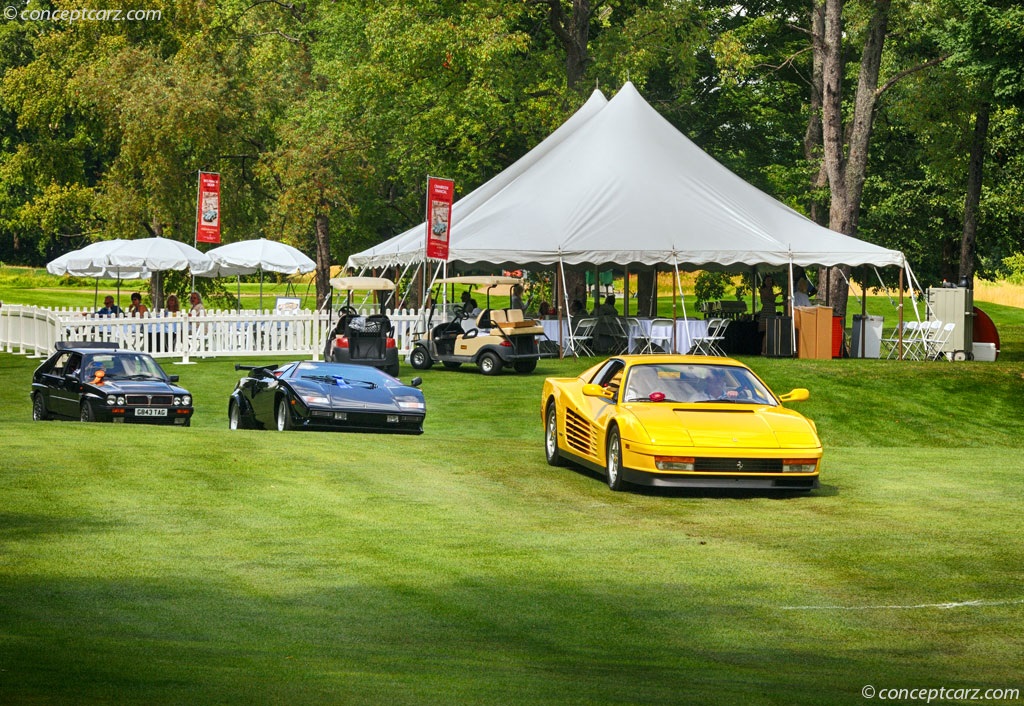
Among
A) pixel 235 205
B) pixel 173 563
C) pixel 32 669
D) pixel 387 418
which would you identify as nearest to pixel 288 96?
pixel 235 205

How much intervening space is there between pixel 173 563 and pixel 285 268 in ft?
114

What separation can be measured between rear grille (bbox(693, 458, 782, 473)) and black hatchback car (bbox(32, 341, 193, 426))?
12196 mm

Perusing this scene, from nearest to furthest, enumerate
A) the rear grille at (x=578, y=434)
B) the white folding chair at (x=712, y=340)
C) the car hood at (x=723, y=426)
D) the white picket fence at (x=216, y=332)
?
the car hood at (x=723, y=426), the rear grille at (x=578, y=434), the white folding chair at (x=712, y=340), the white picket fence at (x=216, y=332)

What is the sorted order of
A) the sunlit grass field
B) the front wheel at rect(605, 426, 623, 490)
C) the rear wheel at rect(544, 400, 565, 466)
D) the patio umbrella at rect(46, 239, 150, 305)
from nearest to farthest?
1. the sunlit grass field
2. the front wheel at rect(605, 426, 623, 490)
3. the rear wheel at rect(544, 400, 565, 466)
4. the patio umbrella at rect(46, 239, 150, 305)

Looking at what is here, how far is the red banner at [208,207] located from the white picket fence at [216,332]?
15.6 feet

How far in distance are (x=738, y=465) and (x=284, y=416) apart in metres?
9.72

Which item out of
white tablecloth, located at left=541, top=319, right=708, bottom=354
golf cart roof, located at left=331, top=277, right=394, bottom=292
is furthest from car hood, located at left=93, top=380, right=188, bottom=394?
white tablecloth, located at left=541, top=319, right=708, bottom=354

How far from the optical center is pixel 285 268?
45750 millimetres

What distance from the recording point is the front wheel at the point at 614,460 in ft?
52.6

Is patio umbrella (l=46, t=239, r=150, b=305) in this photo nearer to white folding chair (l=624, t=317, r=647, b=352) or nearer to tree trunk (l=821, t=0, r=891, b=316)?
white folding chair (l=624, t=317, r=647, b=352)

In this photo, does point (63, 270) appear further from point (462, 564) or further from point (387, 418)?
point (462, 564)

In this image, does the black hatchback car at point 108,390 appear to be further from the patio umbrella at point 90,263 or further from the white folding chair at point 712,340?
the patio umbrella at point 90,263

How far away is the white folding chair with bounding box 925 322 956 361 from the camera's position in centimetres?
3662

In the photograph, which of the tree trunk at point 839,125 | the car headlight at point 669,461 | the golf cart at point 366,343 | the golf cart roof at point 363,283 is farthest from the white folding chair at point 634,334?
the car headlight at point 669,461
